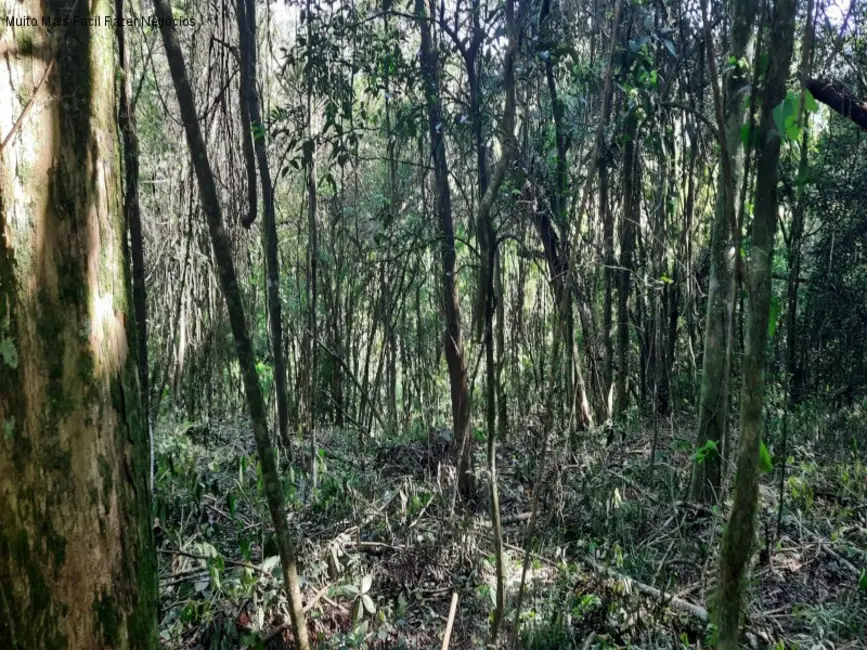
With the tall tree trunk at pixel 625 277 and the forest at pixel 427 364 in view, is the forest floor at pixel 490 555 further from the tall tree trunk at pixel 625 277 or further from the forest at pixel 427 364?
the tall tree trunk at pixel 625 277

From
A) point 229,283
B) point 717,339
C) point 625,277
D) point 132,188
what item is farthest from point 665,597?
point 625,277

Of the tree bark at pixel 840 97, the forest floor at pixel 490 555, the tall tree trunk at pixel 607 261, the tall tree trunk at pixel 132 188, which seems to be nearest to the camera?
the tall tree trunk at pixel 132 188

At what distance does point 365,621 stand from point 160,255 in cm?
383

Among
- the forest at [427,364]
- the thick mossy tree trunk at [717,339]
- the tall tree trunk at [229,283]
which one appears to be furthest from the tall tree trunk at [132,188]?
the thick mossy tree trunk at [717,339]

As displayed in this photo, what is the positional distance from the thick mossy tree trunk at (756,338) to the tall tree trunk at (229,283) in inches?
45.3

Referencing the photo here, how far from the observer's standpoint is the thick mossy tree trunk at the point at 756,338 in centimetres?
160

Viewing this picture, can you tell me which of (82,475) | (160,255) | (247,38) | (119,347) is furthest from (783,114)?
(160,255)

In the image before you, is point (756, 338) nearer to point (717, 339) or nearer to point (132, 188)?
point (132, 188)

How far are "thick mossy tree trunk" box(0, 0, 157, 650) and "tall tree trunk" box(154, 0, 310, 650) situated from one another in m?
0.18

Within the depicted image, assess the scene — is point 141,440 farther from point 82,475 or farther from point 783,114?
point 783,114

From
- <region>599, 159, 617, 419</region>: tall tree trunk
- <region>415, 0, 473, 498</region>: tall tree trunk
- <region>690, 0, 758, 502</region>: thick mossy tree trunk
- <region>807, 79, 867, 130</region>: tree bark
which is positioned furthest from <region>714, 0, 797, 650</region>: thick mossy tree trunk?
<region>599, 159, 617, 419</region>: tall tree trunk

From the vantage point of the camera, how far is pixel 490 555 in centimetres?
348

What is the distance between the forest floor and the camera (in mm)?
2713

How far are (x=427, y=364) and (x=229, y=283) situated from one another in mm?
6869
